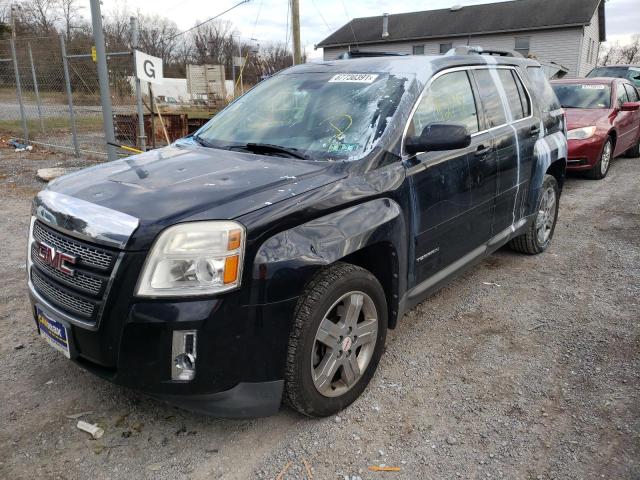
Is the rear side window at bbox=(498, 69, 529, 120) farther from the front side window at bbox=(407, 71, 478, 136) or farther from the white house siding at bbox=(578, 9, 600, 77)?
the white house siding at bbox=(578, 9, 600, 77)

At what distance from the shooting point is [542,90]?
16.0 feet

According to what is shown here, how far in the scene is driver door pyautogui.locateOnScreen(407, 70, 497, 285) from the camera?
3113 mm

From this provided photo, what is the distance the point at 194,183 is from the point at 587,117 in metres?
8.00

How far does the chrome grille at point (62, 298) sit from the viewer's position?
2.28 meters

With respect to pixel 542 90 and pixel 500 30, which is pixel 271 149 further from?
pixel 500 30

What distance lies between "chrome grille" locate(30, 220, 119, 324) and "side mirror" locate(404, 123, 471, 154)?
174 centimetres

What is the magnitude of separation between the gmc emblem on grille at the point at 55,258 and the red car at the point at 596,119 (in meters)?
8.04

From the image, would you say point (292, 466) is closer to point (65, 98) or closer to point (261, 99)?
point (261, 99)

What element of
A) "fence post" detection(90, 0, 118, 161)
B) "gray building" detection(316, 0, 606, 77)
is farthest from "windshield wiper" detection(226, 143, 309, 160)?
"gray building" detection(316, 0, 606, 77)

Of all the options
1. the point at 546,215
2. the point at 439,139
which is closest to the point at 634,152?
the point at 546,215

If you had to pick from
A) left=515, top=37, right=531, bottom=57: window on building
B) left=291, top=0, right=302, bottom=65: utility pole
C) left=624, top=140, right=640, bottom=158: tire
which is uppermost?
left=515, top=37, right=531, bottom=57: window on building

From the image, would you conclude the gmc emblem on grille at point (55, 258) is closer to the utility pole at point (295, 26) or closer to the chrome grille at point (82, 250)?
the chrome grille at point (82, 250)

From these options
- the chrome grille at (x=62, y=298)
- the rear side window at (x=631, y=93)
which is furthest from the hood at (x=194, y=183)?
the rear side window at (x=631, y=93)

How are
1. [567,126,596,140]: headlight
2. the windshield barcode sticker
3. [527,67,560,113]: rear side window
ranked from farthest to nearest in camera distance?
[567,126,596,140]: headlight, [527,67,560,113]: rear side window, the windshield barcode sticker
